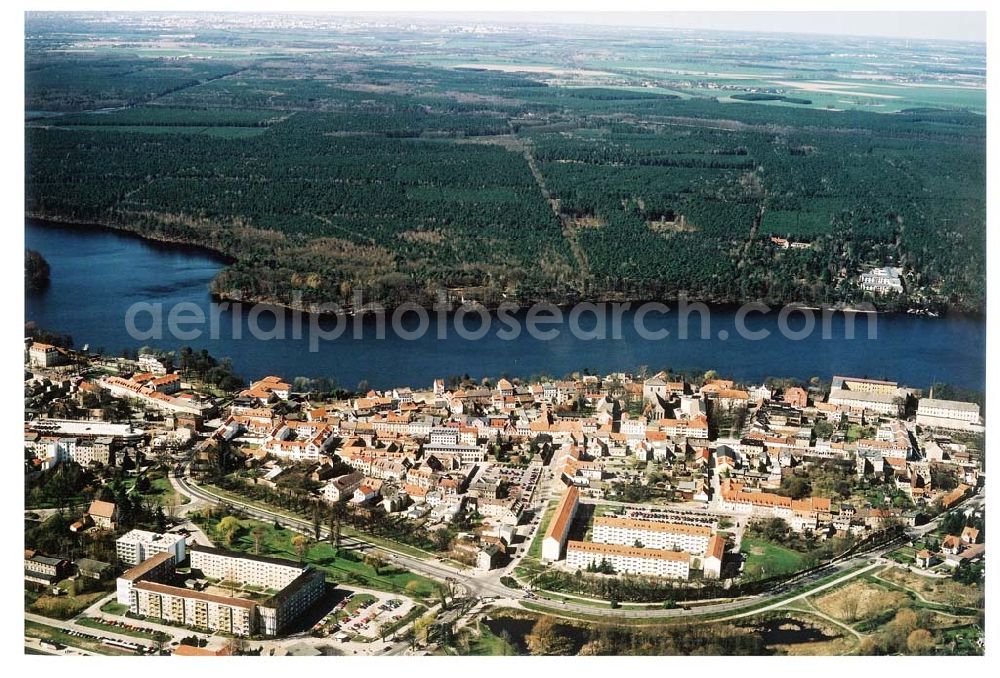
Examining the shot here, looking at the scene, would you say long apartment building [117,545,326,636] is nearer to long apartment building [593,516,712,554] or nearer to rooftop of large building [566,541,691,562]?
rooftop of large building [566,541,691,562]

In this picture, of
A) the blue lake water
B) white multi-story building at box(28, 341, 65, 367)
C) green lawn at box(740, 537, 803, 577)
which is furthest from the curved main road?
white multi-story building at box(28, 341, 65, 367)

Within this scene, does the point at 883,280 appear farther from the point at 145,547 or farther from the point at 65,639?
the point at 65,639

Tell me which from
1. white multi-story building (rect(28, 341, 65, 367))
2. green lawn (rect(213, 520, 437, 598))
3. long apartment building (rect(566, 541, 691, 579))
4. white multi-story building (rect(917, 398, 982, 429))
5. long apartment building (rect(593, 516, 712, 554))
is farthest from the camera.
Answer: white multi-story building (rect(28, 341, 65, 367))

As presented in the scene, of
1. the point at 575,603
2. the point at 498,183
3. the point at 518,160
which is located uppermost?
the point at 518,160

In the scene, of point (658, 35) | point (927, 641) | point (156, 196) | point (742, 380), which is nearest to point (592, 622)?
point (927, 641)

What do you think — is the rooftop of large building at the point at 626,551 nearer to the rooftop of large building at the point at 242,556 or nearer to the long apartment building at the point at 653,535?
the long apartment building at the point at 653,535

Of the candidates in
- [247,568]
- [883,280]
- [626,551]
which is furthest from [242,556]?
[883,280]
